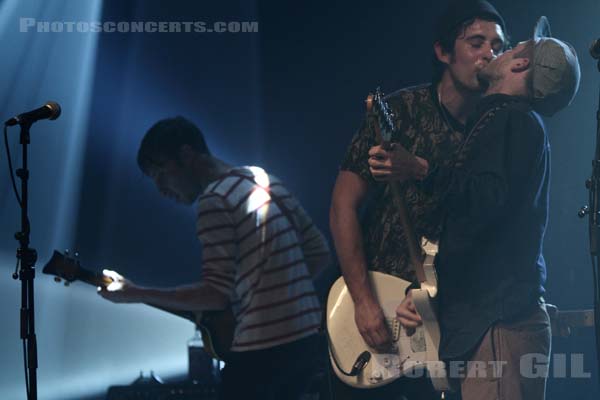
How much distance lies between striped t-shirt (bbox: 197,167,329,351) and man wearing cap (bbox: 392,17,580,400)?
1.78 ft

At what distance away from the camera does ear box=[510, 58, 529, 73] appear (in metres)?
2.49

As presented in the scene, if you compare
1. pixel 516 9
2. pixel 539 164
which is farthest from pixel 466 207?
pixel 516 9

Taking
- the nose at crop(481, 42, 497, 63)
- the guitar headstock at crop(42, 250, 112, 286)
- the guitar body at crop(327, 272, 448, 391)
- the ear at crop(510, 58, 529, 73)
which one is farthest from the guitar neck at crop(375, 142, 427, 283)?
the guitar headstock at crop(42, 250, 112, 286)

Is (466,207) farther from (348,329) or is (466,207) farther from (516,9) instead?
(516,9)

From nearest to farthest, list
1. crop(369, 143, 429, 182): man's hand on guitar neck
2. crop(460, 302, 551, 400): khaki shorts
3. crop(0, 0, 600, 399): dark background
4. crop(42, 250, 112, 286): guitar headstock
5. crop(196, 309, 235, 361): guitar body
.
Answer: crop(460, 302, 551, 400): khaki shorts < crop(369, 143, 429, 182): man's hand on guitar neck < crop(196, 309, 235, 361): guitar body < crop(42, 250, 112, 286): guitar headstock < crop(0, 0, 600, 399): dark background

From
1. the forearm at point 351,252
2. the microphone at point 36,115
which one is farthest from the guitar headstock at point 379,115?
the microphone at point 36,115

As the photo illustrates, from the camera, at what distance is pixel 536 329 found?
2.37 metres

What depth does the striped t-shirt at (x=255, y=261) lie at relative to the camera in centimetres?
276

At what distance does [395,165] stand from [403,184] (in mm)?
507

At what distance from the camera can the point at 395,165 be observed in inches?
96.4

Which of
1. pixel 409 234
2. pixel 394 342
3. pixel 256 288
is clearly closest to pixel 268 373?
pixel 256 288

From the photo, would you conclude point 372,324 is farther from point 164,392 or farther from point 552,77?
point 164,392

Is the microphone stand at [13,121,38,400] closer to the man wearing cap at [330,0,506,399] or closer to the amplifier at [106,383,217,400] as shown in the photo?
the amplifier at [106,383,217,400]

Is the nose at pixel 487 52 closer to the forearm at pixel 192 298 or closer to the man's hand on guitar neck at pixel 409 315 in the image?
the man's hand on guitar neck at pixel 409 315
